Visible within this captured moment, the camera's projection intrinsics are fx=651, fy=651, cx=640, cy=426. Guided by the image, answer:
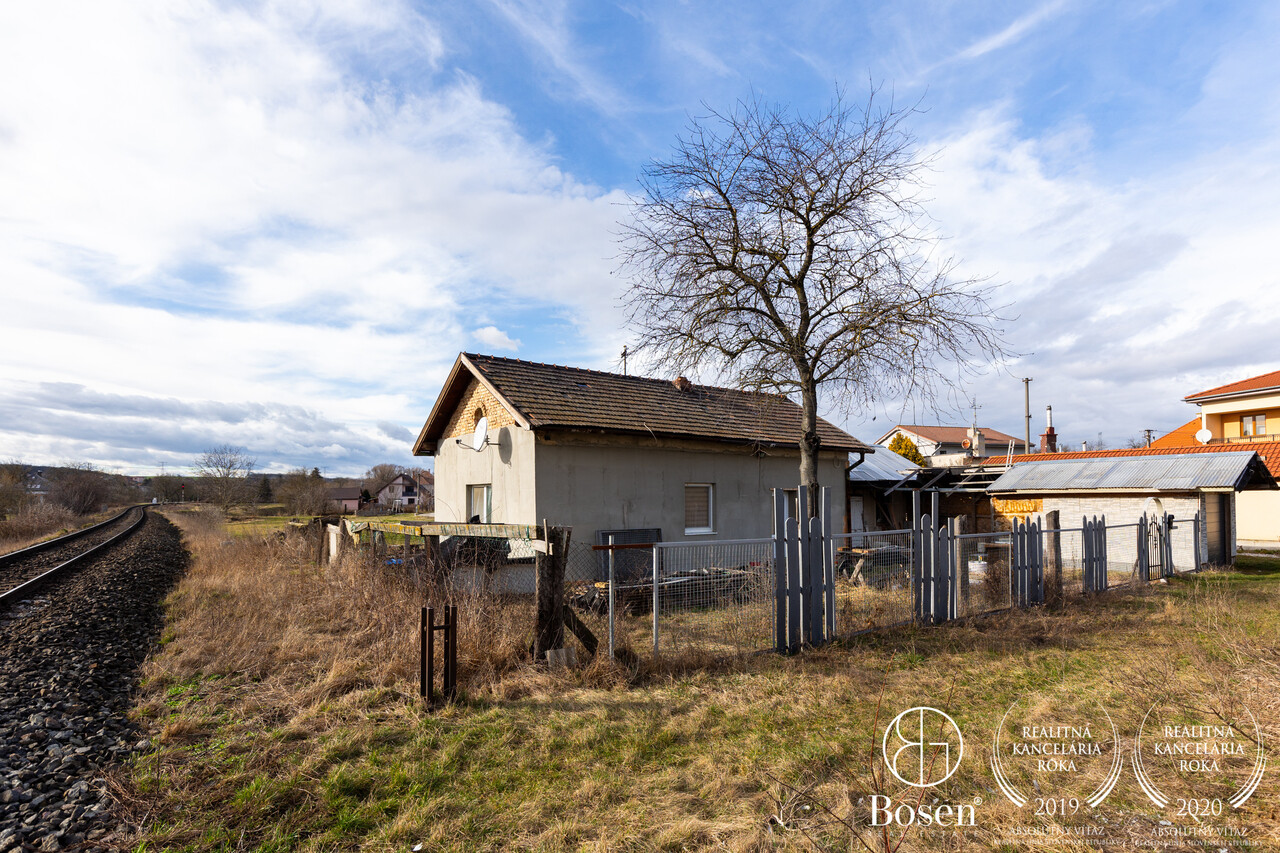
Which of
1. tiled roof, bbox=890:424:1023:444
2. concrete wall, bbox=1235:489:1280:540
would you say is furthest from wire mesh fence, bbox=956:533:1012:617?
tiled roof, bbox=890:424:1023:444

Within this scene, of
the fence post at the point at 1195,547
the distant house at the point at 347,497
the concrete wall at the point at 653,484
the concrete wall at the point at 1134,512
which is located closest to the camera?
the concrete wall at the point at 653,484

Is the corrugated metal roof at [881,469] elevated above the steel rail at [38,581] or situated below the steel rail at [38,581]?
above

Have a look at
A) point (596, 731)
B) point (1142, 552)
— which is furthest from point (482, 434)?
point (1142, 552)

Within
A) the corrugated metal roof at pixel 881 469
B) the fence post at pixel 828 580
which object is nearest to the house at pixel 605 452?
the corrugated metal roof at pixel 881 469

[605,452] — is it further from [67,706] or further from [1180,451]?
[1180,451]

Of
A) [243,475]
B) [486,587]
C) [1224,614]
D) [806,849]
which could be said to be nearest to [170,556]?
[486,587]

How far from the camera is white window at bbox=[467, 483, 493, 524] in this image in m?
15.0

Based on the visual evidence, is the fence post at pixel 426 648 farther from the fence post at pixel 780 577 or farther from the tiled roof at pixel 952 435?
the tiled roof at pixel 952 435

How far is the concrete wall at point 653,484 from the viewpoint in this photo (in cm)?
1311

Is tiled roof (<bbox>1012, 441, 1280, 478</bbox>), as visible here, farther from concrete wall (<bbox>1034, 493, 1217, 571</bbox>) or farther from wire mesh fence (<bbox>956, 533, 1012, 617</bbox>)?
wire mesh fence (<bbox>956, 533, 1012, 617</bbox>)

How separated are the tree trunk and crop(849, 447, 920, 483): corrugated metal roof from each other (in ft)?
28.6

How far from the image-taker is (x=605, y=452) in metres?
13.7

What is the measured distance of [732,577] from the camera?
26.0 feet

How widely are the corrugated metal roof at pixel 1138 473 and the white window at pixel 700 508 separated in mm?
9693
